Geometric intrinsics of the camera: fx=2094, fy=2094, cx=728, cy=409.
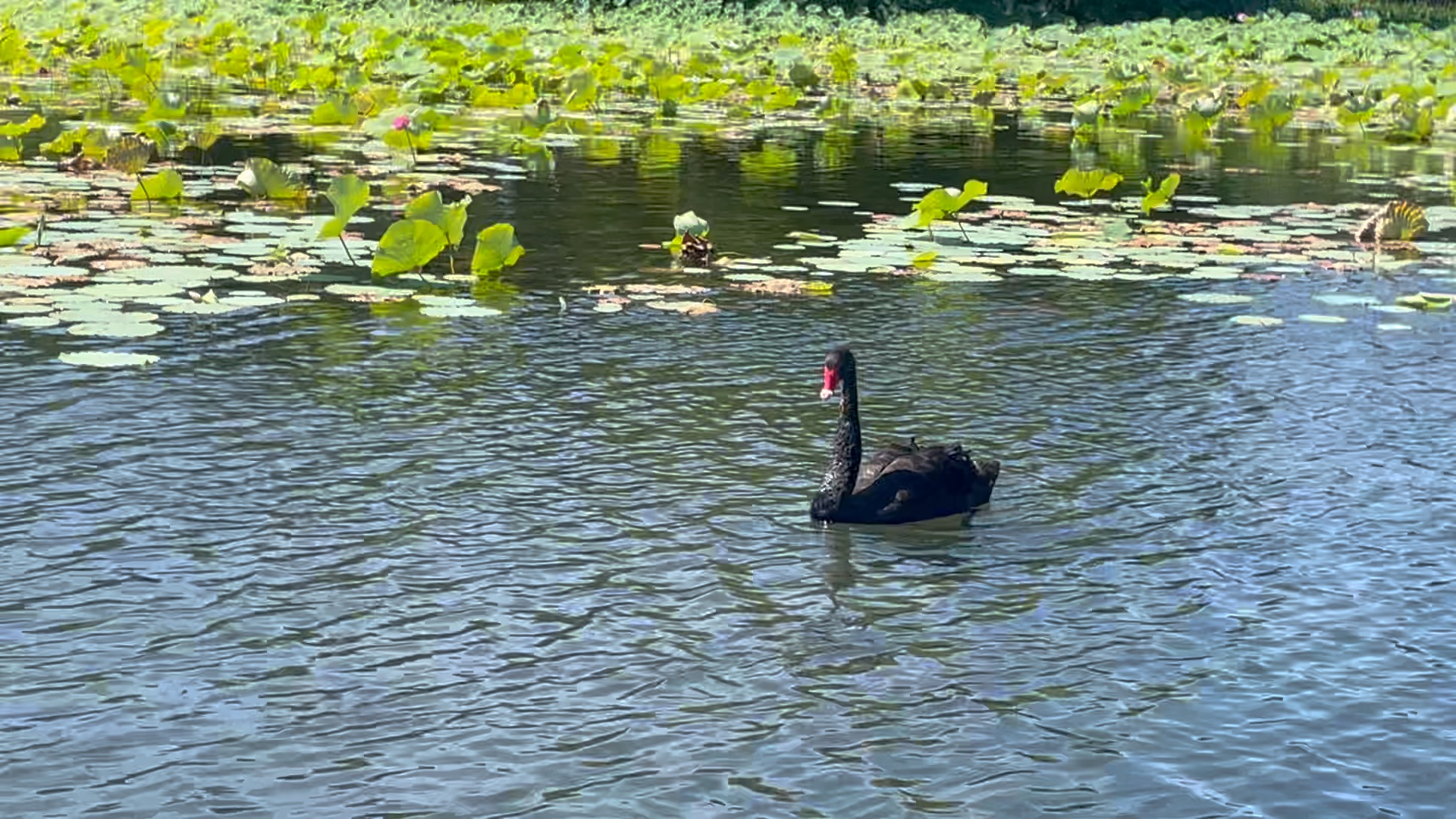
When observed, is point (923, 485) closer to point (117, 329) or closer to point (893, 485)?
point (893, 485)

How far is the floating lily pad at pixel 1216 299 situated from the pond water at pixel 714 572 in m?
0.35

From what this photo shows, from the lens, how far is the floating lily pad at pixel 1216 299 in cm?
1173

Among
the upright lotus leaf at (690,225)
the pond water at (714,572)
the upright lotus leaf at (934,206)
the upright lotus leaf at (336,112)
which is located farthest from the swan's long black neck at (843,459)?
the upright lotus leaf at (336,112)

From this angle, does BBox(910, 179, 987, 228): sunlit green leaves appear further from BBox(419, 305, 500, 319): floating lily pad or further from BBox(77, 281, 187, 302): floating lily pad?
BBox(77, 281, 187, 302): floating lily pad

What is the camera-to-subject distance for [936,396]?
31.2 feet

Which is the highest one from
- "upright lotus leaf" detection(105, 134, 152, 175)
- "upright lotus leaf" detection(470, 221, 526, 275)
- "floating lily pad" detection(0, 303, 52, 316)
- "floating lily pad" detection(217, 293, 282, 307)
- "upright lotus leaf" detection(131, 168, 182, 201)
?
"upright lotus leaf" detection(105, 134, 152, 175)

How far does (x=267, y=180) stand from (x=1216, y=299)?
20.3ft

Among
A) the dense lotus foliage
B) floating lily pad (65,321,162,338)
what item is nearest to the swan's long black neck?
the dense lotus foliage

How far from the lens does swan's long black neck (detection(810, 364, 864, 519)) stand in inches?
295

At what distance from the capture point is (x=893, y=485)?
7559mm

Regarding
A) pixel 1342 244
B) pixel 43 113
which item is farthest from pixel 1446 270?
pixel 43 113

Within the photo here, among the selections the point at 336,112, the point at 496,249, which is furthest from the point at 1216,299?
the point at 336,112

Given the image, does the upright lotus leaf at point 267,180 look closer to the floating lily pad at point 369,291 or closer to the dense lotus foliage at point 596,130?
the dense lotus foliage at point 596,130

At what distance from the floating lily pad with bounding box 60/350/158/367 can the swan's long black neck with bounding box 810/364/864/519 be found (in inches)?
136
